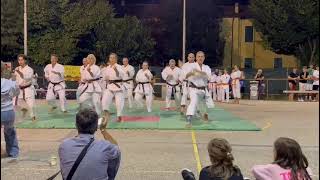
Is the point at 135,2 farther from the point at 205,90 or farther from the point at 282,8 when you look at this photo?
the point at 282,8

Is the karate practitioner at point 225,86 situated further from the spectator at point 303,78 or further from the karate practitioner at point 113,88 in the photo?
the karate practitioner at point 113,88

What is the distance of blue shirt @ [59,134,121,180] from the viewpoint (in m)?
4.09

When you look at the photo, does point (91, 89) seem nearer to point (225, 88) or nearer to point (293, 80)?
point (293, 80)

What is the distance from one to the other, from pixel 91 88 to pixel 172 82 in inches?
152

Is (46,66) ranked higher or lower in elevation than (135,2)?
lower

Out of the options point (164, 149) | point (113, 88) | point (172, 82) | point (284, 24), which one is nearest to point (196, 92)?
point (113, 88)

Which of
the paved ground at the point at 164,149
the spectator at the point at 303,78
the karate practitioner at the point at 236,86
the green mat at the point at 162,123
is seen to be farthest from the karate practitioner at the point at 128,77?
the karate practitioner at the point at 236,86

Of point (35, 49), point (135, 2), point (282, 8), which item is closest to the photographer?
point (282, 8)

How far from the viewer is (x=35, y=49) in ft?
37.6

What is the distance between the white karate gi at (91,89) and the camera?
14.0 meters

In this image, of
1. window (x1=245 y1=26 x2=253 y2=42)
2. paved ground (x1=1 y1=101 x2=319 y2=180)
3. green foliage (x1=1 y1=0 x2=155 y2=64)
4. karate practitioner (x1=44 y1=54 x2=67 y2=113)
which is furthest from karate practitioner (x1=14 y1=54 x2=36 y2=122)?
window (x1=245 y1=26 x2=253 y2=42)

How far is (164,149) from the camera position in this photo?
981cm

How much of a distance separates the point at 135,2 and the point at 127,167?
17.1 ft

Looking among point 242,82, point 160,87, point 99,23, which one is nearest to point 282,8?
point 99,23
